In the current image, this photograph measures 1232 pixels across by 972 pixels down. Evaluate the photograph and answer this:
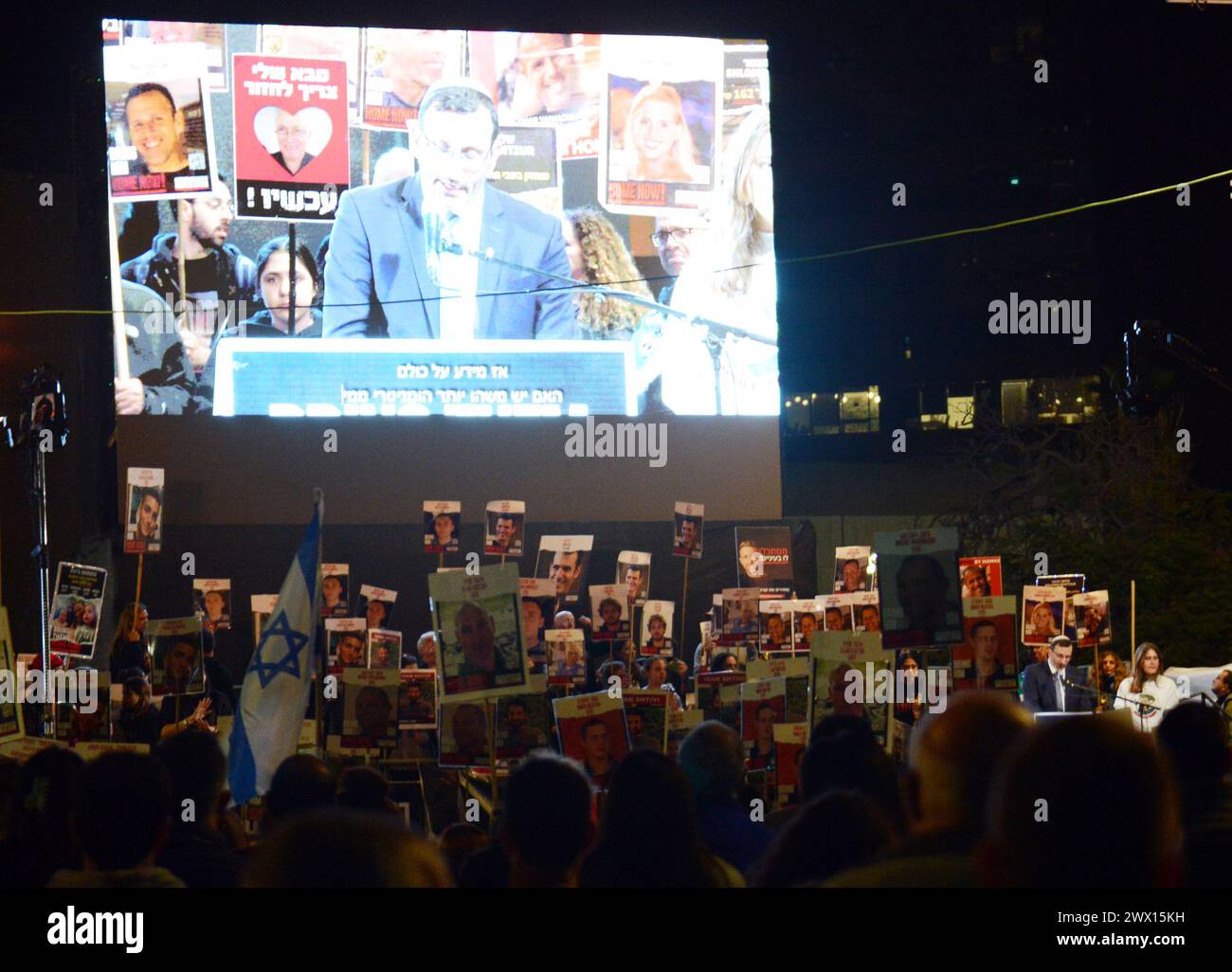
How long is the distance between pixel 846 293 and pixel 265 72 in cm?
1903

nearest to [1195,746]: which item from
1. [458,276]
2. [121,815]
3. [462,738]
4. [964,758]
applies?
[964,758]

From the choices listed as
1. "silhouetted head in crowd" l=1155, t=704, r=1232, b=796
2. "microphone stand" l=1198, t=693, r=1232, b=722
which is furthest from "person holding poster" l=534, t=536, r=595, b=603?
"silhouetted head in crowd" l=1155, t=704, r=1232, b=796

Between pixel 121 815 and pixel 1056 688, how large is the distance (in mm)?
6665

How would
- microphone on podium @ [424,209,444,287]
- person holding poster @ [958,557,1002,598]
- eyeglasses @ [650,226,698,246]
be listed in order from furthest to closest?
eyeglasses @ [650,226,698,246] → microphone on podium @ [424,209,444,287] → person holding poster @ [958,557,1002,598]

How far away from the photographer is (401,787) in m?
6.95

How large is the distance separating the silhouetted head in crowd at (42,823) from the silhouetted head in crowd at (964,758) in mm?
1685

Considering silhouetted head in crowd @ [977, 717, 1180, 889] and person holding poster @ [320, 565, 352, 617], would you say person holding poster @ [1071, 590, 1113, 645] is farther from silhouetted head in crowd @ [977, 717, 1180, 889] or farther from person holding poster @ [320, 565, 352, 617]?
silhouetted head in crowd @ [977, 717, 1180, 889]

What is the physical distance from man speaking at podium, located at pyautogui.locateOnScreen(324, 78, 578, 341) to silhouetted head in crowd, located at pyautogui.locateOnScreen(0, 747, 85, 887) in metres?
8.70

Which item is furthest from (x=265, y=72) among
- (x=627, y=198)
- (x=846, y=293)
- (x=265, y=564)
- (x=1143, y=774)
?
(x=846, y=293)

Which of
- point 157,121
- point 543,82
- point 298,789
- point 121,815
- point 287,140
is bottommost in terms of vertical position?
point 298,789

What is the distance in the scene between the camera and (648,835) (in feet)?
8.95

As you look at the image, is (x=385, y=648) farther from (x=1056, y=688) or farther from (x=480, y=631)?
(x=1056, y=688)

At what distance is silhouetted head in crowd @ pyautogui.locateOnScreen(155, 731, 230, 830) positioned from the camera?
336cm

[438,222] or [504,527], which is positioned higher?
[438,222]
